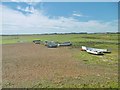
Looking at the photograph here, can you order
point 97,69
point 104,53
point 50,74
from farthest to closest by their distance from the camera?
point 104,53
point 97,69
point 50,74

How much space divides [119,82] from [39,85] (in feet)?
22.6

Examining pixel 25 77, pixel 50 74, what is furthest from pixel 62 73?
pixel 25 77

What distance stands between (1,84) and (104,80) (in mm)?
9009

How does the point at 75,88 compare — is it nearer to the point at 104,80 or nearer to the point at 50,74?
the point at 104,80

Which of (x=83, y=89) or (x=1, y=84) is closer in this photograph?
(x=83, y=89)

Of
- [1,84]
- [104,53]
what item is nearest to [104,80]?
[1,84]

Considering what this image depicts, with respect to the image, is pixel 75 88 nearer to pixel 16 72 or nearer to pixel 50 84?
pixel 50 84

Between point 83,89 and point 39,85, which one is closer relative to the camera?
point 83,89

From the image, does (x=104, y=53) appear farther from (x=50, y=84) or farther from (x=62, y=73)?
(x=50, y=84)

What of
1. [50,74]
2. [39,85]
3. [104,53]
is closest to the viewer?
[39,85]

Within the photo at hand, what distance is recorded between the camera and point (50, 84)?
17.8 meters

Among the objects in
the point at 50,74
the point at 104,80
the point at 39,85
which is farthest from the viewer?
the point at 50,74

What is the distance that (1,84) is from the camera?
17844mm

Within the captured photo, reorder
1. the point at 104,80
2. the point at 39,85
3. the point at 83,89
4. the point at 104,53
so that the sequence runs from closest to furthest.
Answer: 1. the point at 83,89
2. the point at 39,85
3. the point at 104,80
4. the point at 104,53
